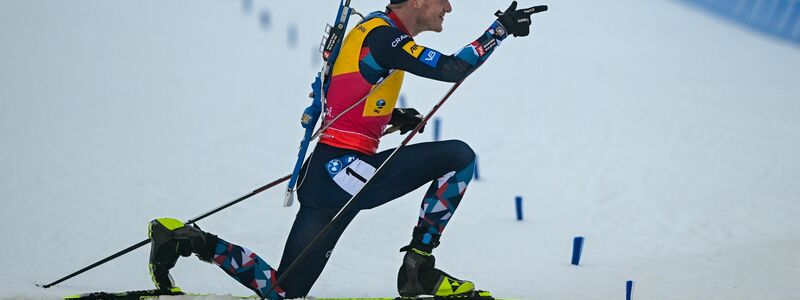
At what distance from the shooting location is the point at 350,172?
4250 millimetres

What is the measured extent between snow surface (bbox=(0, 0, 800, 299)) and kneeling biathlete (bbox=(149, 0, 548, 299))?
87cm

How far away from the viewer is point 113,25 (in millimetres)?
14352

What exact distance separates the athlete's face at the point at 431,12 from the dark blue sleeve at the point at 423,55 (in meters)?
0.21

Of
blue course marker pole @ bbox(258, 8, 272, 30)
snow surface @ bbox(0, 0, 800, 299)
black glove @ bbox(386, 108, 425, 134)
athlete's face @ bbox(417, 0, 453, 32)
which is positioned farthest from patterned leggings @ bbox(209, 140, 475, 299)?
blue course marker pole @ bbox(258, 8, 272, 30)

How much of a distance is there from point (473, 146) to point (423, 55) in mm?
5489

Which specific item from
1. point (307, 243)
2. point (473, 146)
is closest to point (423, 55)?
point (307, 243)

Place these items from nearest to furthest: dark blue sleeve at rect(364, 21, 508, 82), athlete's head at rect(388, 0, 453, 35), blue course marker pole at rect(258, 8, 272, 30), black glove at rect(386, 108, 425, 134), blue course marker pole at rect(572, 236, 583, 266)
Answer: dark blue sleeve at rect(364, 21, 508, 82) → athlete's head at rect(388, 0, 453, 35) → black glove at rect(386, 108, 425, 134) → blue course marker pole at rect(572, 236, 583, 266) → blue course marker pole at rect(258, 8, 272, 30)

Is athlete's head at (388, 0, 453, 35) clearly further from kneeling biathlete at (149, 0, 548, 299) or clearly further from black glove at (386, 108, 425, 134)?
black glove at (386, 108, 425, 134)

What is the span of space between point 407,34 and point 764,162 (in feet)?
19.1

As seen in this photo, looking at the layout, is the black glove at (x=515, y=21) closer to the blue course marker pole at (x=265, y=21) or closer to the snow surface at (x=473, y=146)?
the snow surface at (x=473, y=146)

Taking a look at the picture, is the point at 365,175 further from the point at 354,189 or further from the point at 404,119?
the point at 404,119

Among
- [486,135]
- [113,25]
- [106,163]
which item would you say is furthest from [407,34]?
[113,25]

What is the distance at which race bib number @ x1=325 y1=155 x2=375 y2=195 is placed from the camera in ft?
13.9

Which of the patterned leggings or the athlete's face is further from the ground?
the athlete's face
